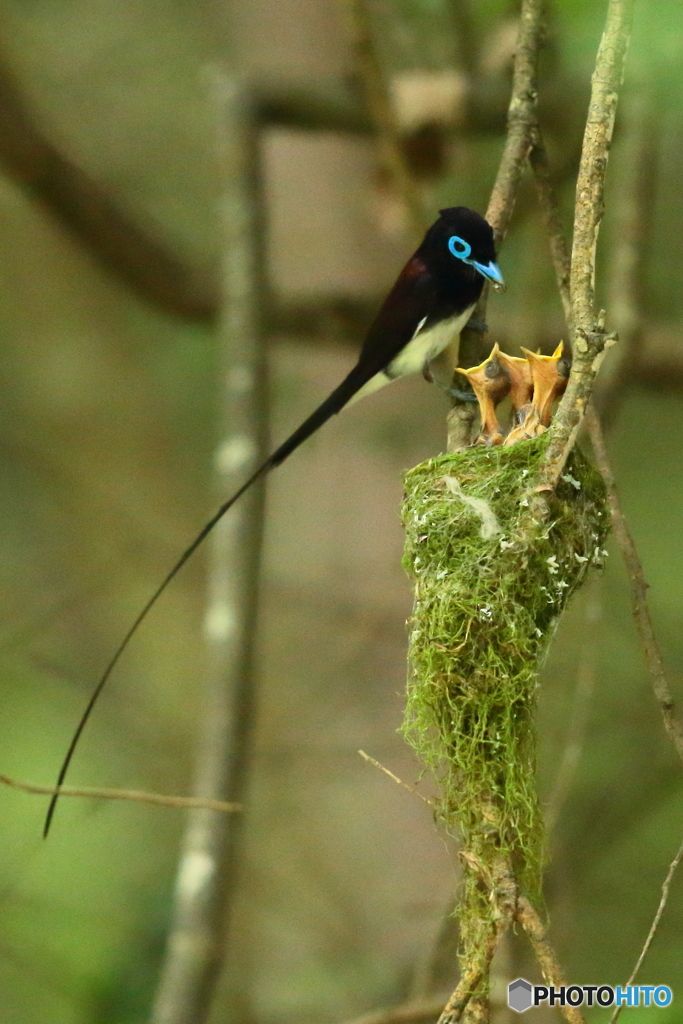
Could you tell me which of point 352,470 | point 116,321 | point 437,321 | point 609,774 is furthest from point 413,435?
point 116,321

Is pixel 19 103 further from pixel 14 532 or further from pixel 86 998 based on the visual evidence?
pixel 86 998

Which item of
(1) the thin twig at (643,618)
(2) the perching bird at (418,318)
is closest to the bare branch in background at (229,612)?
(2) the perching bird at (418,318)

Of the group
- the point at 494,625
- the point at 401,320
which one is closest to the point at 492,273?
the point at 401,320

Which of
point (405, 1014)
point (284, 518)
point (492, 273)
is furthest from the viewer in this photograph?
point (284, 518)

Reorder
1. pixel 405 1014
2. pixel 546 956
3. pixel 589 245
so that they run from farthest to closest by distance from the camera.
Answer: pixel 405 1014 → pixel 589 245 → pixel 546 956

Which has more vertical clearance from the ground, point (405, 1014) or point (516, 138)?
point (516, 138)

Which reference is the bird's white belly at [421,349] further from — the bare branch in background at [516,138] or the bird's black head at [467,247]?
the bare branch in background at [516,138]

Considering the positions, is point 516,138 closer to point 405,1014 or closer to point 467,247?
point 467,247
